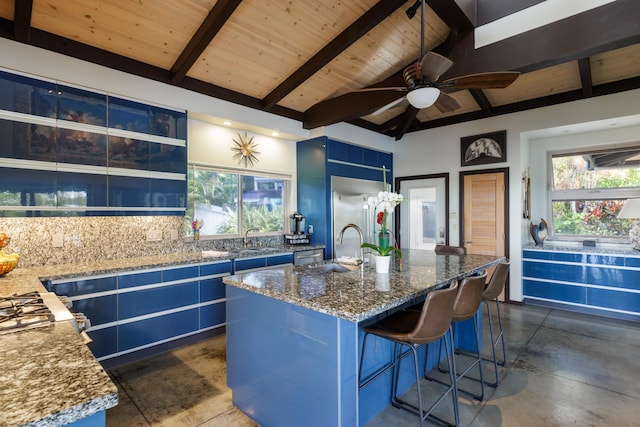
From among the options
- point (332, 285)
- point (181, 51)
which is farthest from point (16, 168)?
point (332, 285)

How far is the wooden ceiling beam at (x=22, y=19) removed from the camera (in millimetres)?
2418

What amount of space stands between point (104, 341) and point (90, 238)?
3.52ft

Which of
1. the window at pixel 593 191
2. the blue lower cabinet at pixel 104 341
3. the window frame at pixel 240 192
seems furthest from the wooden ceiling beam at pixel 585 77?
the blue lower cabinet at pixel 104 341

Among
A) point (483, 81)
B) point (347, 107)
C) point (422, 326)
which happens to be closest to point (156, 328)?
point (422, 326)

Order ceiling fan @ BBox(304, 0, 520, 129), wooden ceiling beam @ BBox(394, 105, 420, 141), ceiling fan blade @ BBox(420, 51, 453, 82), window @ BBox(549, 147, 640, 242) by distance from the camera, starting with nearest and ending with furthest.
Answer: ceiling fan blade @ BBox(420, 51, 453, 82) < ceiling fan @ BBox(304, 0, 520, 129) < window @ BBox(549, 147, 640, 242) < wooden ceiling beam @ BBox(394, 105, 420, 141)

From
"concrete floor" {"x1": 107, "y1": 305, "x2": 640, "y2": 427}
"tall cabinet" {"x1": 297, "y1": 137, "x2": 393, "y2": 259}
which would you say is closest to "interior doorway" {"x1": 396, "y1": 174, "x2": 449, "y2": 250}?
"tall cabinet" {"x1": 297, "y1": 137, "x2": 393, "y2": 259}

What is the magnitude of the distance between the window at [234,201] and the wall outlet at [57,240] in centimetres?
123

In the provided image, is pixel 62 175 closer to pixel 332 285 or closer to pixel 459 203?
pixel 332 285

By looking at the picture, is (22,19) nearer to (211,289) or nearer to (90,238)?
(90,238)

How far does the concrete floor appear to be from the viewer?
2154 mm

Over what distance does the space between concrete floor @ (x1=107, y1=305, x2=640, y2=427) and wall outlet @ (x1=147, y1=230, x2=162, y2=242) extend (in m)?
1.26

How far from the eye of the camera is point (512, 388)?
2520 millimetres

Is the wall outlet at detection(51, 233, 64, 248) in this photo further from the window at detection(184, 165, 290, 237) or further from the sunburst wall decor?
the sunburst wall decor

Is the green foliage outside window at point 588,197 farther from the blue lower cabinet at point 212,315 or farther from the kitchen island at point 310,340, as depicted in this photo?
the blue lower cabinet at point 212,315
